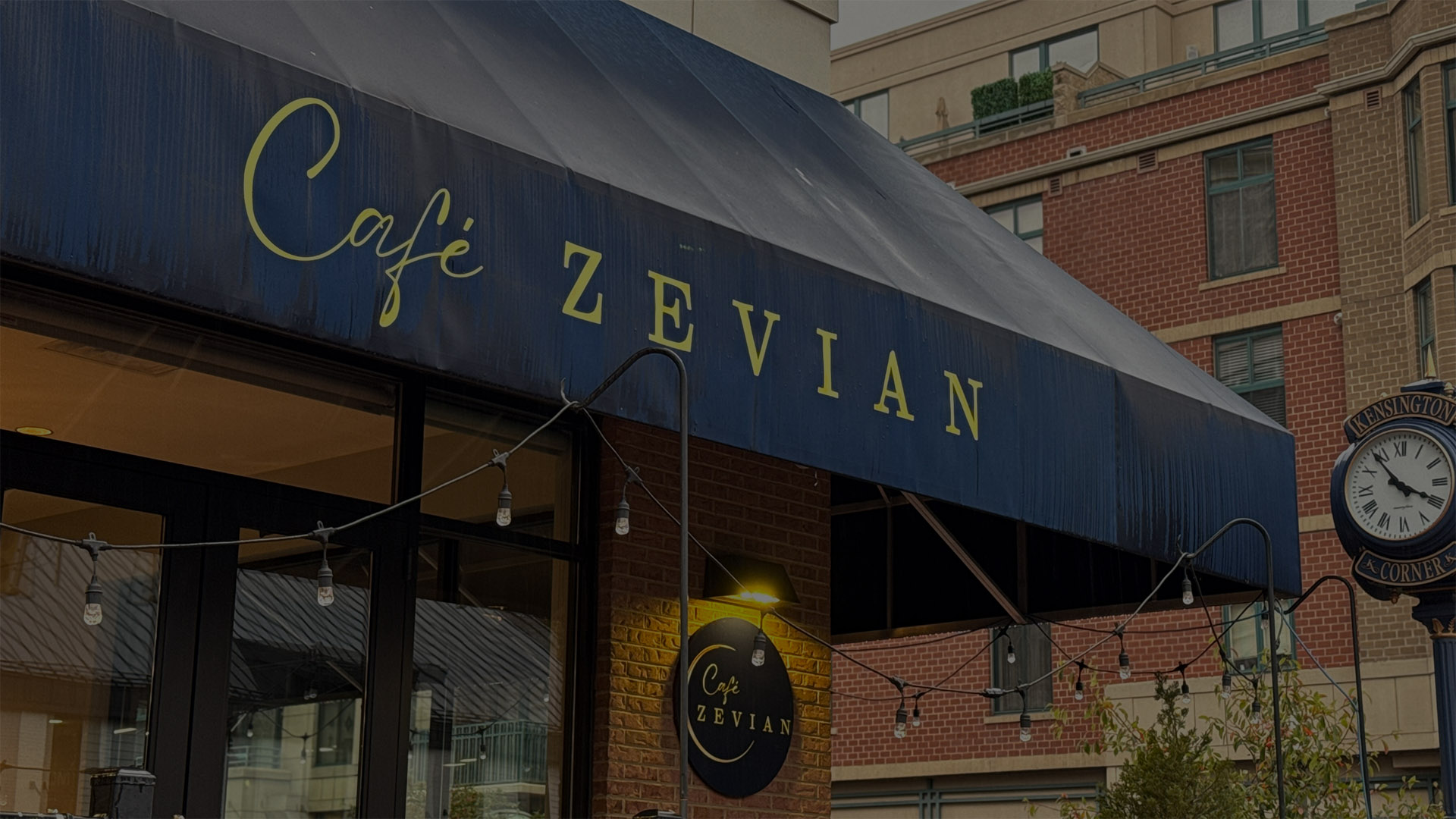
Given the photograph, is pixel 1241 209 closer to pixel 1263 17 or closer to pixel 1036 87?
pixel 1036 87

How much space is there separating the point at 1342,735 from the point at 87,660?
1019 centimetres

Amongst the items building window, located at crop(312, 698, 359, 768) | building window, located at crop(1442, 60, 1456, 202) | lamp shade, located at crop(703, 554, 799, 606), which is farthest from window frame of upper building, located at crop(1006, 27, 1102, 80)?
building window, located at crop(312, 698, 359, 768)

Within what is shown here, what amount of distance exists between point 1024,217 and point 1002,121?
7.63ft

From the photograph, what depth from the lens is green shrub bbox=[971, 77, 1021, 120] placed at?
99.7 ft

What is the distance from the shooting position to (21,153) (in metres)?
4.43

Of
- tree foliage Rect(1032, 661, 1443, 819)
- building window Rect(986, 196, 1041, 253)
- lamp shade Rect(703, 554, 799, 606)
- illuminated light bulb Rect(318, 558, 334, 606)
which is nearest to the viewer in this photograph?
illuminated light bulb Rect(318, 558, 334, 606)

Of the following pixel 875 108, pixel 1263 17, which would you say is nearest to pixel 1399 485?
pixel 1263 17

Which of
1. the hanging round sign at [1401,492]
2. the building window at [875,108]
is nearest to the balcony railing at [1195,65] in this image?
the building window at [875,108]

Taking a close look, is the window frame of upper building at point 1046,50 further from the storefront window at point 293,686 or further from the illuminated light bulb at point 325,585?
the illuminated light bulb at point 325,585

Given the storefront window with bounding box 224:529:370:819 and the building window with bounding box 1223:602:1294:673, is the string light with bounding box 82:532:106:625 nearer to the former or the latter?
the storefront window with bounding box 224:529:370:819

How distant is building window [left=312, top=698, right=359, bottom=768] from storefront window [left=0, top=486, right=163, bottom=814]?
75 cm

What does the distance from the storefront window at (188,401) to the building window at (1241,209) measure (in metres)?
20.8

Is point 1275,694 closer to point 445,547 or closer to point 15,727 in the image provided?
point 445,547

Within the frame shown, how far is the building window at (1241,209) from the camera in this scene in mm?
25781
